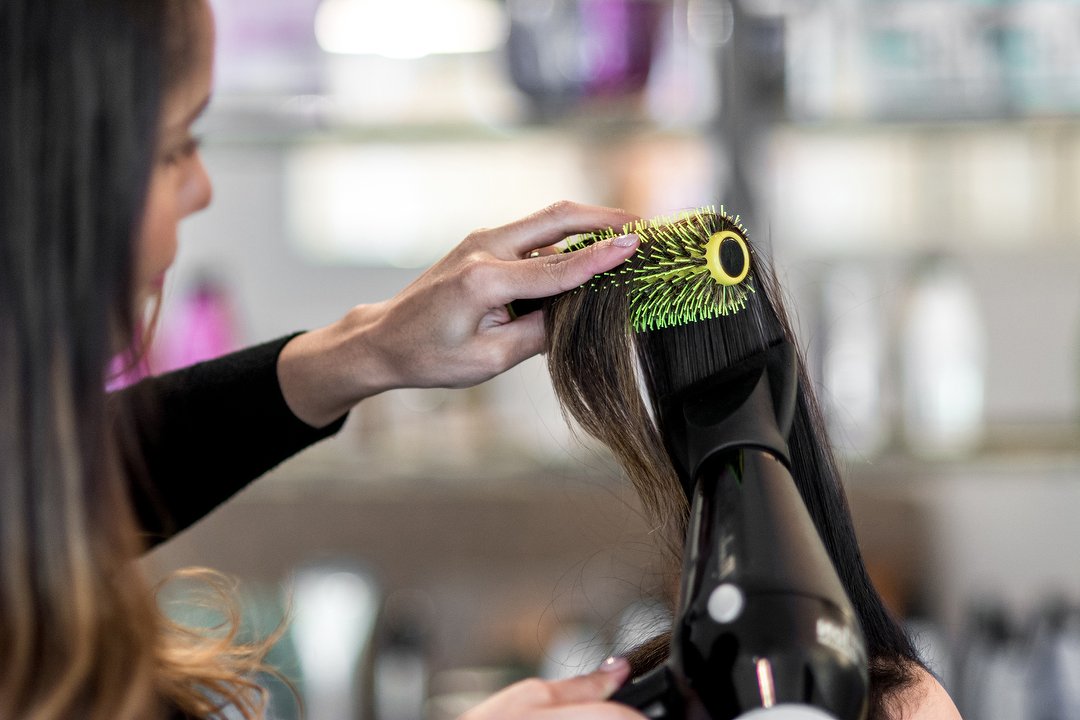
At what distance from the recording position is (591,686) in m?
0.54

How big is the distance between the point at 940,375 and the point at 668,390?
A: 1.24m

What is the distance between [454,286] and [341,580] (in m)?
1.31

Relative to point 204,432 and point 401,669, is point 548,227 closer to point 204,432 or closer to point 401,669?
point 204,432

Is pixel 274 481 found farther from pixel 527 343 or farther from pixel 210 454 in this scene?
pixel 527 343

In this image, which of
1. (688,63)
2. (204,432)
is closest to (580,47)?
(688,63)

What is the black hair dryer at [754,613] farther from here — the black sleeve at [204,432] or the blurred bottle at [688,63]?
the blurred bottle at [688,63]

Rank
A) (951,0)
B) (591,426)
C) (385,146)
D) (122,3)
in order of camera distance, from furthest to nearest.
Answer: (385,146) < (951,0) < (591,426) < (122,3)

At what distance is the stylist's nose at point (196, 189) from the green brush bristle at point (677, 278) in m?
0.29

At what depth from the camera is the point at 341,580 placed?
1.94m

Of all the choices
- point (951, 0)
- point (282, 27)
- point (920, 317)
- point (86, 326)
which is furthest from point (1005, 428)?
point (86, 326)

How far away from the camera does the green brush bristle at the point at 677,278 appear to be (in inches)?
26.6

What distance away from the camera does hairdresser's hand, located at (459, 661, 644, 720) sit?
51 cm

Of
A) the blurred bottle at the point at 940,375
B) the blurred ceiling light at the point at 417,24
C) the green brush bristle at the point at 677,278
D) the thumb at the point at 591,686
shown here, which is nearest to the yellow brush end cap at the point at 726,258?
the green brush bristle at the point at 677,278

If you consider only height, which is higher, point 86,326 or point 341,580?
point 86,326
